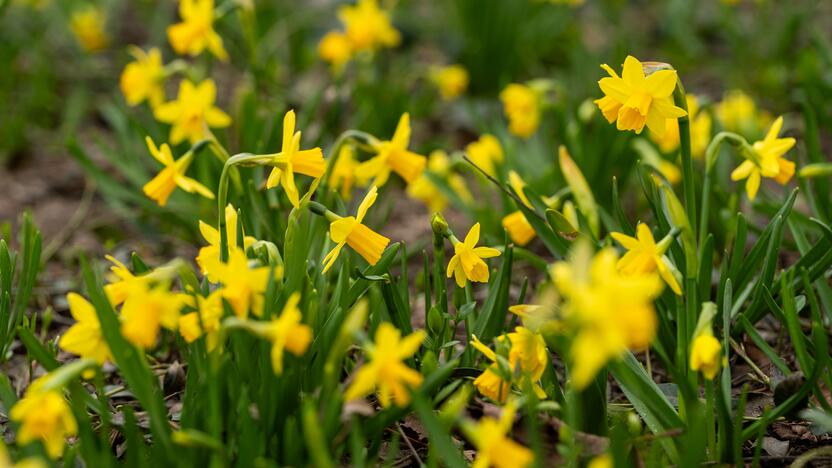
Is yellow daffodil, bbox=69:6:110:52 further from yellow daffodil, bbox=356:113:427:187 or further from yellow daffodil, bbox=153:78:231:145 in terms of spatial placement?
yellow daffodil, bbox=356:113:427:187

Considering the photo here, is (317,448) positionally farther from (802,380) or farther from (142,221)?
(142,221)

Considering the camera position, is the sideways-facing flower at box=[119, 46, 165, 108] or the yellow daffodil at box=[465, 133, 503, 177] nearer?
the yellow daffodil at box=[465, 133, 503, 177]

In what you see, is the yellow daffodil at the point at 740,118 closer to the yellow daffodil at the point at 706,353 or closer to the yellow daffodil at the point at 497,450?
the yellow daffodil at the point at 706,353

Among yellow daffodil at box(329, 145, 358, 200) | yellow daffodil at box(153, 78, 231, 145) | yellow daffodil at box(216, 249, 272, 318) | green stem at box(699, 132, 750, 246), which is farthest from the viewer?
yellow daffodil at box(153, 78, 231, 145)

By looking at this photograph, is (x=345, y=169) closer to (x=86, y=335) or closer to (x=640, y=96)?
(x=640, y=96)

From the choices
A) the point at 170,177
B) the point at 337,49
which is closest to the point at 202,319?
the point at 170,177

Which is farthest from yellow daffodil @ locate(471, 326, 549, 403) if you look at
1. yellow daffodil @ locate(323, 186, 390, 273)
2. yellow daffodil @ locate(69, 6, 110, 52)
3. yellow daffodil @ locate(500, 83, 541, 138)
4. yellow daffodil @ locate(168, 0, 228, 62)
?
yellow daffodil @ locate(69, 6, 110, 52)

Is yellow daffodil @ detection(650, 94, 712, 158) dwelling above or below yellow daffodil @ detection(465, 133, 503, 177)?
above
